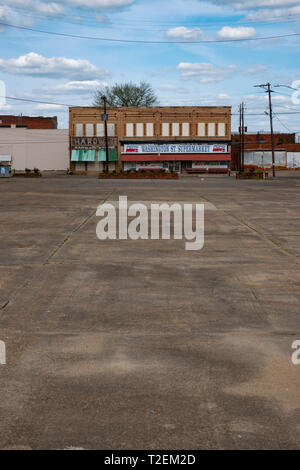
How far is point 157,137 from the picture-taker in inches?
3322

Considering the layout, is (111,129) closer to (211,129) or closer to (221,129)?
(211,129)

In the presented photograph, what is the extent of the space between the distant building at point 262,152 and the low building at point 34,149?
30.8 meters

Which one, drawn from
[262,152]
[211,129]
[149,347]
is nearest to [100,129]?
[211,129]

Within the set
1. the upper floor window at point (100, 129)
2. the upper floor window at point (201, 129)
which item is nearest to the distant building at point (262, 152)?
the upper floor window at point (201, 129)

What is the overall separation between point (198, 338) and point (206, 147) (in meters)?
79.3

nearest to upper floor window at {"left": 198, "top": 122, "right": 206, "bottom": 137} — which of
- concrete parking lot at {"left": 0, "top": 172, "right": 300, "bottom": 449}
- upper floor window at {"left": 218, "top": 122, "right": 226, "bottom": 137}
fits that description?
upper floor window at {"left": 218, "top": 122, "right": 226, "bottom": 137}

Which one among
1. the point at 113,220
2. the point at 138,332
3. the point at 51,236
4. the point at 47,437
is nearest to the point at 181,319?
the point at 138,332

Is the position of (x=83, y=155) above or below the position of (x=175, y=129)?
below

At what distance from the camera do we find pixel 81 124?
280 feet

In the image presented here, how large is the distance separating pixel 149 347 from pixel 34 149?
8873cm

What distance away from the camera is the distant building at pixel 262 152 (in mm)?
98438

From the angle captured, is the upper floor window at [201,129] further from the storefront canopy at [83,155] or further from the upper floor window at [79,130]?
the upper floor window at [79,130]

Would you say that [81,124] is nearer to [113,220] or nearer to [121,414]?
[113,220]

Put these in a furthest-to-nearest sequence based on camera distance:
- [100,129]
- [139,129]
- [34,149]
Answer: [34,149], [100,129], [139,129]
